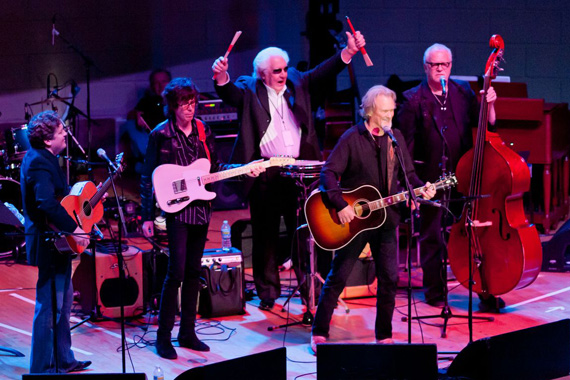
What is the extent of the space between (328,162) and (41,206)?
5.83 ft

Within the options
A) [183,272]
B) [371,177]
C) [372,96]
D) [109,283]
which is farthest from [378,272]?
[109,283]

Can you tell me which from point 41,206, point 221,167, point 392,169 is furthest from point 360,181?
point 41,206

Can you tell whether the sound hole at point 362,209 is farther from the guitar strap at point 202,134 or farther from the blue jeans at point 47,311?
Answer: the blue jeans at point 47,311

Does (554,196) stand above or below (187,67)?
below

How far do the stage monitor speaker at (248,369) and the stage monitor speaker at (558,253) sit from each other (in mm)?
4142

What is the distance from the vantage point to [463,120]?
6.15 m

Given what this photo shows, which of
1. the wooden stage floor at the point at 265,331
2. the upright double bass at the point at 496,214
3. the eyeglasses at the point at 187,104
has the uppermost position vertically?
the eyeglasses at the point at 187,104

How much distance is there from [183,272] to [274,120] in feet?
5.07

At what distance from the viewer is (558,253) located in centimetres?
719

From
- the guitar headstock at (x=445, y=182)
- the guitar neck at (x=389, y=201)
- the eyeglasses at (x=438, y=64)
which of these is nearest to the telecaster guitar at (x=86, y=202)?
the guitar neck at (x=389, y=201)

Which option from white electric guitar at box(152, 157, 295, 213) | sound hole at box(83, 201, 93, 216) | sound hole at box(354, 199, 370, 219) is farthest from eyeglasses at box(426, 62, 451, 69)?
sound hole at box(83, 201, 93, 216)

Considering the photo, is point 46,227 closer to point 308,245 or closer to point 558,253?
point 308,245

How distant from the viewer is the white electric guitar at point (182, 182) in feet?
16.6

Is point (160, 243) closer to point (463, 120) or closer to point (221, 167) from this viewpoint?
point (221, 167)
